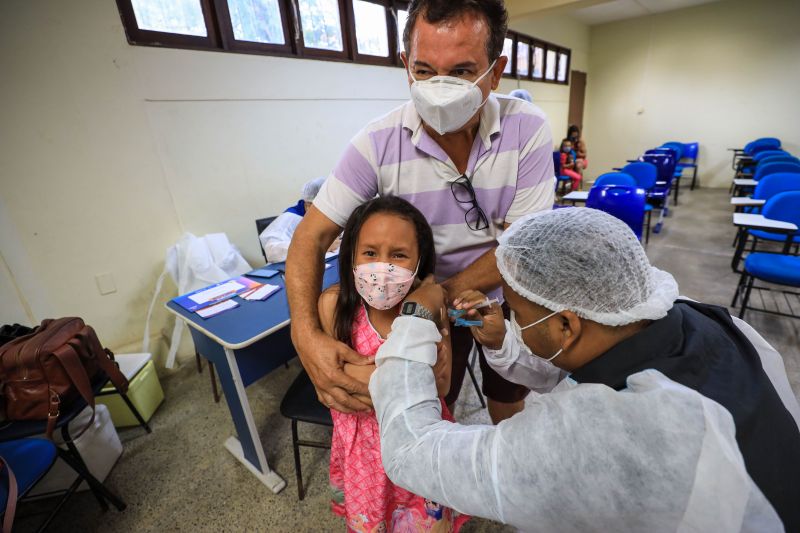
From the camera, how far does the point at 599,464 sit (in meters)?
0.57

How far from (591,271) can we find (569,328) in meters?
0.15

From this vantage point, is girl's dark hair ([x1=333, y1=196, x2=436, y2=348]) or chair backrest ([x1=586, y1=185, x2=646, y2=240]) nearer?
girl's dark hair ([x1=333, y1=196, x2=436, y2=348])

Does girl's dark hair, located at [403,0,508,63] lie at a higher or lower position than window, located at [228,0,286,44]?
lower

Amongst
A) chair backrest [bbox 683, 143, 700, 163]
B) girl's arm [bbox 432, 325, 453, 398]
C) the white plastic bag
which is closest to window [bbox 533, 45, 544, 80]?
chair backrest [bbox 683, 143, 700, 163]

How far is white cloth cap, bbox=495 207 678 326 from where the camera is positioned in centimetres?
73

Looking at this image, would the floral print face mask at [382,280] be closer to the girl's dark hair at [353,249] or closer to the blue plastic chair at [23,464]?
the girl's dark hair at [353,249]

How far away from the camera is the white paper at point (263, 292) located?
204cm

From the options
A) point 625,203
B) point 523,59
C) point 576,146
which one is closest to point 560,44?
point 523,59

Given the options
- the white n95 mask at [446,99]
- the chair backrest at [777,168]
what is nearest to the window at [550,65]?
the chair backrest at [777,168]

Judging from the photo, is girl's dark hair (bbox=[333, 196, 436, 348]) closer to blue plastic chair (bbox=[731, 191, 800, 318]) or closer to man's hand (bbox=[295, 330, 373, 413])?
man's hand (bbox=[295, 330, 373, 413])

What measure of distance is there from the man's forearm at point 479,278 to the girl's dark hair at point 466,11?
64cm

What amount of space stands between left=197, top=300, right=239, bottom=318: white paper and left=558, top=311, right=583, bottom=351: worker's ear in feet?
5.67

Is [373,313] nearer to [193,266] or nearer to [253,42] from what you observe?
[193,266]

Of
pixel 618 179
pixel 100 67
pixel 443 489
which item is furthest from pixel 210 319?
pixel 618 179
